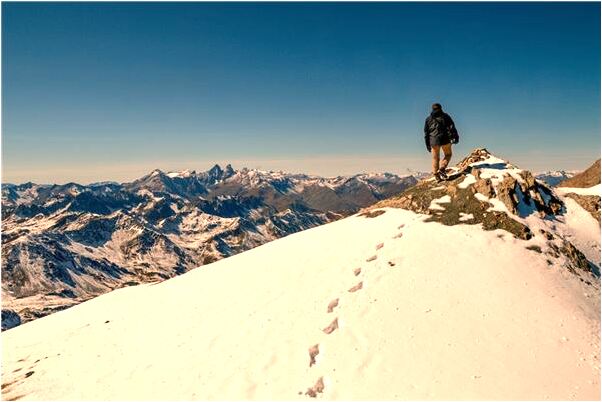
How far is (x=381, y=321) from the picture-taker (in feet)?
63.8

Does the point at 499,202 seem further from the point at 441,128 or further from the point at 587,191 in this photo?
the point at 587,191

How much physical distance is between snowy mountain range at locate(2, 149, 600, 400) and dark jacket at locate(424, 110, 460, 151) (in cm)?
412

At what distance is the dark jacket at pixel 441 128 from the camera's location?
2966cm

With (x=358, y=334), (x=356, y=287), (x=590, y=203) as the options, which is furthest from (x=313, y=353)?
(x=590, y=203)

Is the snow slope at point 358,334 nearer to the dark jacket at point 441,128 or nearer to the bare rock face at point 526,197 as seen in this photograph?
the bare rock face at point 526,197

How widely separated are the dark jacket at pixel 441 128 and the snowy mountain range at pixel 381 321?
13.5 feet

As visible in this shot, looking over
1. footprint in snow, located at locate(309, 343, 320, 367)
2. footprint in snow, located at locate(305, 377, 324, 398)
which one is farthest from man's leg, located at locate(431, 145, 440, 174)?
footprint in snow, located at locate(305, 377, 324, 398)

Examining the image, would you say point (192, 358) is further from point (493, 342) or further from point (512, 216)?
point (512, 216)

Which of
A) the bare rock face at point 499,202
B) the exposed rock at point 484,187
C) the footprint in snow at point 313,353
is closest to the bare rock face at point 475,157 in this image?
the bare rock face at point 499,202

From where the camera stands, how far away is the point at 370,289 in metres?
21.9

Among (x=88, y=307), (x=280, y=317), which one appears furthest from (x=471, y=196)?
(x=88, y=307)

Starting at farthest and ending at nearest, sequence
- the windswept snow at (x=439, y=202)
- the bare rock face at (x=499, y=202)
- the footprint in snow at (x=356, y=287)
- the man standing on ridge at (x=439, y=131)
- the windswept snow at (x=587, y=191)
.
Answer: the windswept snow at (x=587, y=191) < the windswept snow at (x=439, y=202) < the man standing on ridge at (x=439, y=131) < the bare rock face at (x=499, y=202) < the footprint in snow at (x=356, y=287)

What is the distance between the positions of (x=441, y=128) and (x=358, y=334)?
18.0 metres

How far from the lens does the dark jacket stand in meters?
29.7
